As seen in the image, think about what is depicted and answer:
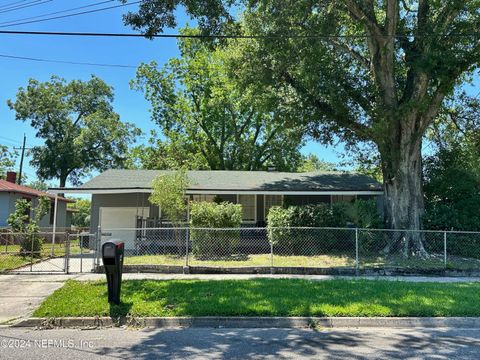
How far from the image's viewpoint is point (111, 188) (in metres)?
19.2

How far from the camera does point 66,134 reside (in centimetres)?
4397

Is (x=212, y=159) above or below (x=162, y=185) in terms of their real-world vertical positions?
above

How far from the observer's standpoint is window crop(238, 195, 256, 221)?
20.8 meters

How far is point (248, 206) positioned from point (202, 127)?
17378 millimetres

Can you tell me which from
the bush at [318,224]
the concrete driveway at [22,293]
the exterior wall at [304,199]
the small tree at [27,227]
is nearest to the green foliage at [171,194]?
the bush at [318,224]

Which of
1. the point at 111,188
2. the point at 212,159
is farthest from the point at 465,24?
the point at 212,159

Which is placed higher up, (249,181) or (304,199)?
(249,181)

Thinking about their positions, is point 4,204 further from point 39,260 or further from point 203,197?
point 203,197

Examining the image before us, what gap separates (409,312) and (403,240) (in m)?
8.11

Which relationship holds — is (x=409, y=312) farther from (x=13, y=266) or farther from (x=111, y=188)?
(x=111, y=188)

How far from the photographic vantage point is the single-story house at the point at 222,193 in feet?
63.1

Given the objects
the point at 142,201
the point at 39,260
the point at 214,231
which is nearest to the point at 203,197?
the point at 142,201

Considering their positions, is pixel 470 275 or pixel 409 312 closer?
pixel 409 312

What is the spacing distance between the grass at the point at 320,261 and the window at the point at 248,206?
5.22 meters
